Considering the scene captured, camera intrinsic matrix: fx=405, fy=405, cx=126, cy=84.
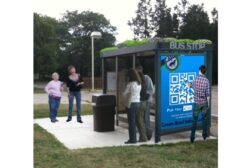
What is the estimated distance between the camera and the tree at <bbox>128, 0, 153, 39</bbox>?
64988 millimetres

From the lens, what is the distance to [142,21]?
215 ft

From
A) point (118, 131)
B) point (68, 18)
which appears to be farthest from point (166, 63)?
point (68, 18)

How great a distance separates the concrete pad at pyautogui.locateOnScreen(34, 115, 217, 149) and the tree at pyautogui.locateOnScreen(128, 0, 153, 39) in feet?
177

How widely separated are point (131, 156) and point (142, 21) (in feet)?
195

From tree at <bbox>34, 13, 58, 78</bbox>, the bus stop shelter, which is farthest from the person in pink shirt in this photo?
tree at <bbox>34, 13, 58, 78</bbox>

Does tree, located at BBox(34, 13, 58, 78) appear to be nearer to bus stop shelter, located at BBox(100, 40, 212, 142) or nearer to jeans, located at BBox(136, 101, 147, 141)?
bus stop shelter, located at BBox(100, 40, 212, 142)

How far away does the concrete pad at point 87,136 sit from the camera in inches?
343

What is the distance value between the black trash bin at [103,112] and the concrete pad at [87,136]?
0.21 m

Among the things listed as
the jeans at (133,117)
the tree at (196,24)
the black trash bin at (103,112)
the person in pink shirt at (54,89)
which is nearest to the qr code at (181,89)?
the jeans at (133,117)

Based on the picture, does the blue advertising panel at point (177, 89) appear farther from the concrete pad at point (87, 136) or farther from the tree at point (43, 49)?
the tree at point (43, 49)

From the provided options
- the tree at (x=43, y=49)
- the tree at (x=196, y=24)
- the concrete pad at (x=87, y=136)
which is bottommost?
the concrete pad at (x=87, y=136)
